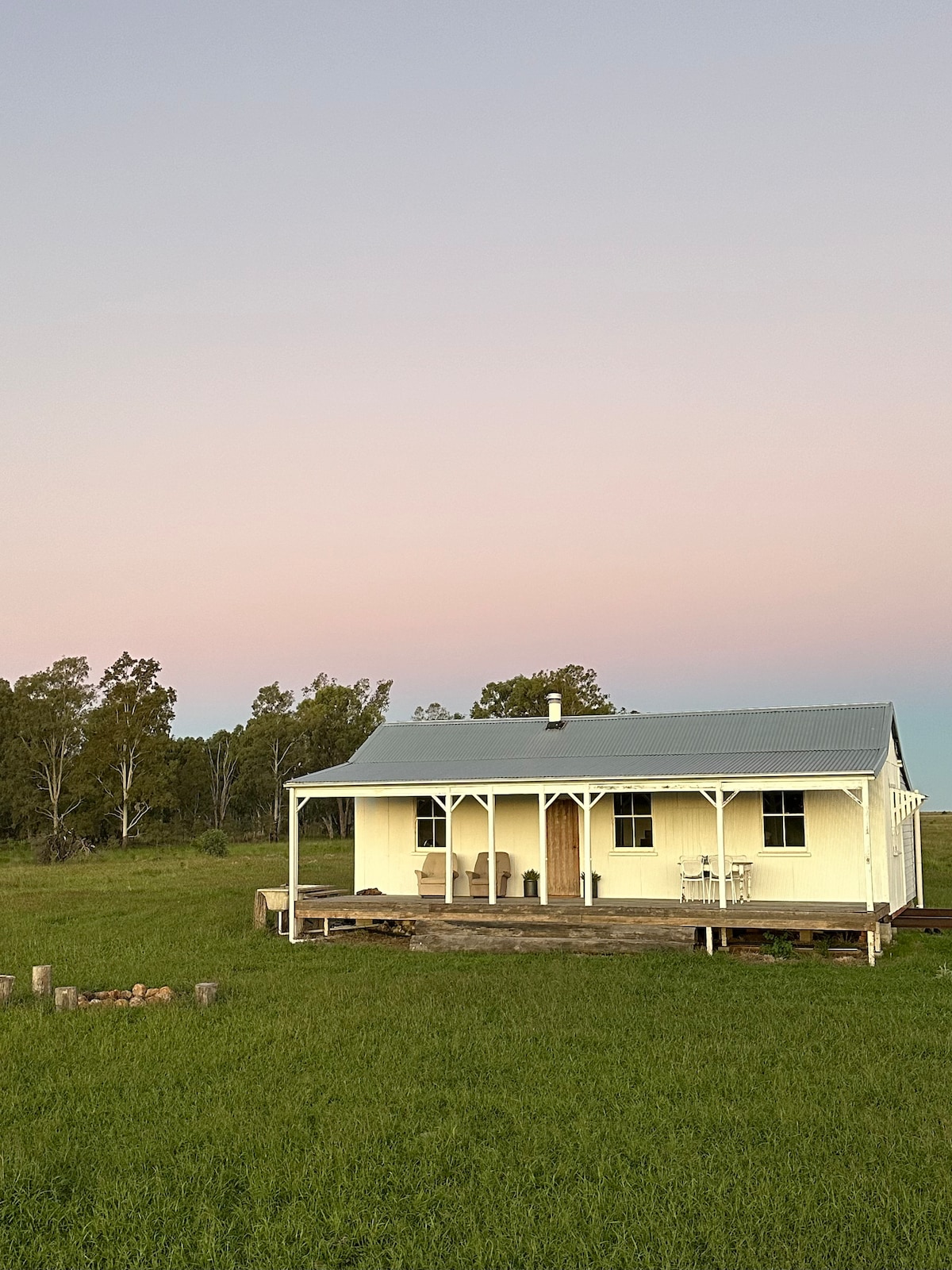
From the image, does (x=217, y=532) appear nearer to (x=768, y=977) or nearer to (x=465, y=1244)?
(x=768, y=977)

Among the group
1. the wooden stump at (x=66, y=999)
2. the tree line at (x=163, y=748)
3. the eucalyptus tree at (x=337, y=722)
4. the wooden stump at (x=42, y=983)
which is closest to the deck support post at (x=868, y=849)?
the wooden stump at (x=66, y=999)

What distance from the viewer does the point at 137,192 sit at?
846 inches

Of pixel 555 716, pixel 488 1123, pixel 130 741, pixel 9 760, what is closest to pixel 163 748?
pixel 130 741

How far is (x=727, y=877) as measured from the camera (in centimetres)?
1856

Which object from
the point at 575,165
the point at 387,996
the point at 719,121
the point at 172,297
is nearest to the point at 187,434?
the point at 172,297

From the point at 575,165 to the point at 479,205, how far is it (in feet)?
7.72

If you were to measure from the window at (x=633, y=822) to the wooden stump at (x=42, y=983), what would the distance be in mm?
10341

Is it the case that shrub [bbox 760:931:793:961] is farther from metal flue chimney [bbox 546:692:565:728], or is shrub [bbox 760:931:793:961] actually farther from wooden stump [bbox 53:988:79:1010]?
wooden stump [bbox 53:988:79:1010]

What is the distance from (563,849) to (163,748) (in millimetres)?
41438

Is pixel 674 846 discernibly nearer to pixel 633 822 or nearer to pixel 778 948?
pixel 633 822

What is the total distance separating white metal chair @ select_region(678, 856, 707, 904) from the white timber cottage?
31 mm

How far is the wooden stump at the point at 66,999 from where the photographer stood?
1228cm

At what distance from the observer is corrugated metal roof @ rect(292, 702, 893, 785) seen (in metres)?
18.2

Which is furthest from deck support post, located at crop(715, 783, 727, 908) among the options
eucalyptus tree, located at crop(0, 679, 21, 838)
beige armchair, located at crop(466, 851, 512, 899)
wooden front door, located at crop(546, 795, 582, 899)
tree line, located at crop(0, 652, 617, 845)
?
eucalyptus tree, located at crop(0, 679, 21, 838)
